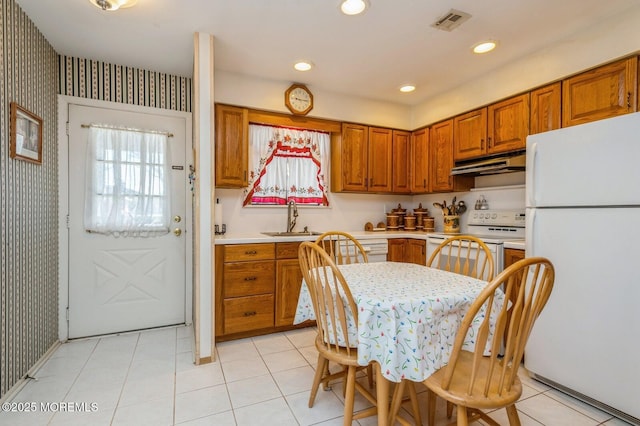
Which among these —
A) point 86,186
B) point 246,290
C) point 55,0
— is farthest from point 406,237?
point 55,0

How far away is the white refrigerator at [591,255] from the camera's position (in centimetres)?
163

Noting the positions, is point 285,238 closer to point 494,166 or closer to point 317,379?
point 317,379

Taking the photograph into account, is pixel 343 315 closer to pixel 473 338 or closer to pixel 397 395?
pixel 397 395

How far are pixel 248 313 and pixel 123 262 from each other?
4.25 ft

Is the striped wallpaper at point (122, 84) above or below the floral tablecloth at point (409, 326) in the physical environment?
above

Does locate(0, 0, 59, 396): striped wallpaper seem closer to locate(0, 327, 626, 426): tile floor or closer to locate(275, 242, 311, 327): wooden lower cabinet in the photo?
locate(0, 327, 626, 426): tile floor

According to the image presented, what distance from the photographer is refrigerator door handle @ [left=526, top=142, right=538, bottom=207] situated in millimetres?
2066

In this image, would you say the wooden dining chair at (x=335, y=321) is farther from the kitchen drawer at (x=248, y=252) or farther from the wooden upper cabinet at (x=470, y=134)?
the wooden upper cabinet at (x=470, y=134)

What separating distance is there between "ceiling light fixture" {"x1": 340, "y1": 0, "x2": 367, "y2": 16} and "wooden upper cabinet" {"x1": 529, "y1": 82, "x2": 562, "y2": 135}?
5.34 feet

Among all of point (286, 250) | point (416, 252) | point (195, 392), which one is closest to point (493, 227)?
point (416, 252)

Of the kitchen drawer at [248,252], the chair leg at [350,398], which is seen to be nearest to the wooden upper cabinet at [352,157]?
the kitchen drawer at [248,252]

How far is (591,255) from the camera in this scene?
1.78m

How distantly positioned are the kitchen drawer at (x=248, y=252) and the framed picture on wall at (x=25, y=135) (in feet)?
4.81

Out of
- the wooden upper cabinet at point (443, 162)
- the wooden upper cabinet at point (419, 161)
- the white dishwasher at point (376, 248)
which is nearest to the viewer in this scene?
the white dishwasher at point (376, 248)
